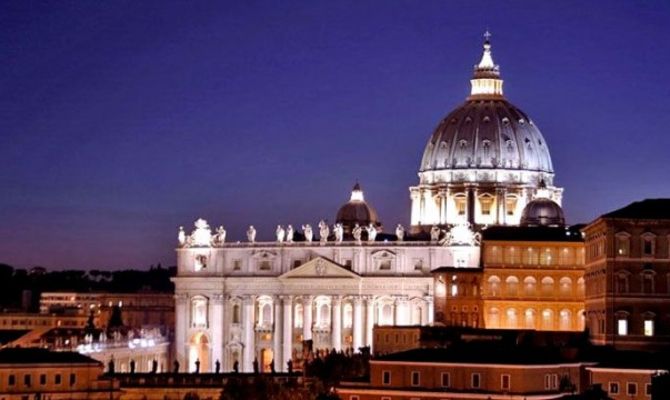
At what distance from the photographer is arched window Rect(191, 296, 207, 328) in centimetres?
19325

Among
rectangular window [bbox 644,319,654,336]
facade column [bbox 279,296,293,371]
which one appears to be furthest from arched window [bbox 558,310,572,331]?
facade column [bbox 279,296,293,371]

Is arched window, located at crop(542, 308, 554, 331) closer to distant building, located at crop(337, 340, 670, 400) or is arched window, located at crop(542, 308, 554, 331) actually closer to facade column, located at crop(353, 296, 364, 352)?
facade column, located at crop(353, 296, 364, 352)

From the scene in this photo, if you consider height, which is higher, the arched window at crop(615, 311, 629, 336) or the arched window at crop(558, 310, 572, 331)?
the arched window at crop(558, 310, 572, 331)

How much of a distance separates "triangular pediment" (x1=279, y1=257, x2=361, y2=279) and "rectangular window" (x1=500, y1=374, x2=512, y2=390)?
279ft

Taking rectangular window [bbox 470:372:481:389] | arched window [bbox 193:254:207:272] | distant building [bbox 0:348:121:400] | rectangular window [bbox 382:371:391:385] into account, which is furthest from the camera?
arched window [bbox 193:254:207:272]

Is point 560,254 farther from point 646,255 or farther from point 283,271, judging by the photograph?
point 283,271

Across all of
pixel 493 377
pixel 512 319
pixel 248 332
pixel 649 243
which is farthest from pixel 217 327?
pixel 493 377

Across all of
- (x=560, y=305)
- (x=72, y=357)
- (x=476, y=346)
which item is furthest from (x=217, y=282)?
(x=476, y=346)

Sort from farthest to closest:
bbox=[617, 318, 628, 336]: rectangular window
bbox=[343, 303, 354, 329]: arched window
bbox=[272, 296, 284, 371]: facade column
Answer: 1. bbox=[272, 296, 284, 371]: facade column
2. bbox=[343, 303, 354, 329]: arched window
3. bbox=[617, 318, 628, 336]: rectangular window

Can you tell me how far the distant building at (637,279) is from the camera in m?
119

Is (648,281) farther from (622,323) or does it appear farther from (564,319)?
(564,319)

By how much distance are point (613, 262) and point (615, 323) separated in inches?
136

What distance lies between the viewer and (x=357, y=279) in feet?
608

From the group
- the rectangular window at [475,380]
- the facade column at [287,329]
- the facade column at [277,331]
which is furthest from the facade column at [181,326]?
the rectangular window at [475,380]
